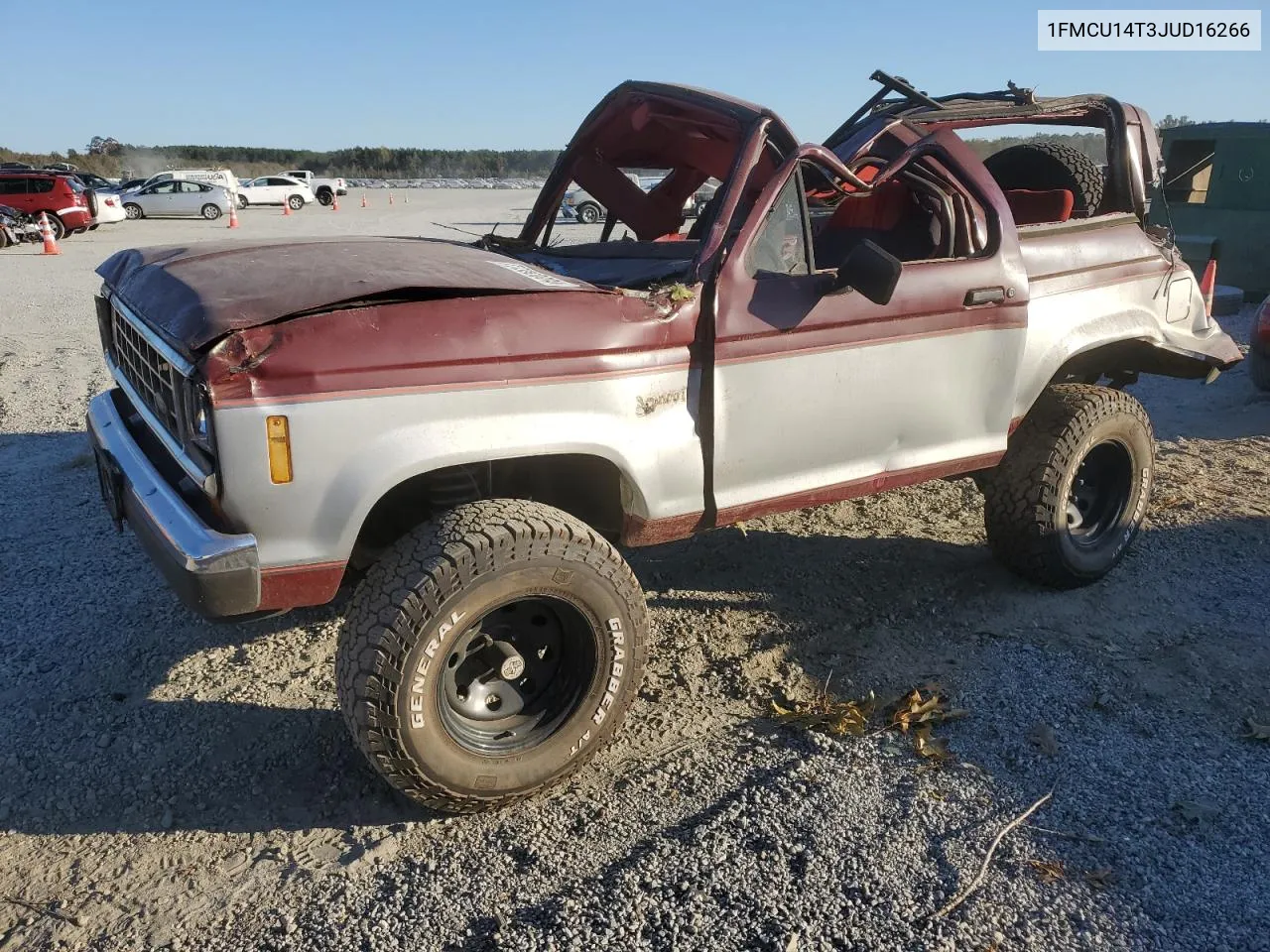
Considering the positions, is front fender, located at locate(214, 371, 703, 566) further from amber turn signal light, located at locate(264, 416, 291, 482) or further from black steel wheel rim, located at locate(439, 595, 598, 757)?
black steel wheel rim, located at locate(439, 595, 598, 757)

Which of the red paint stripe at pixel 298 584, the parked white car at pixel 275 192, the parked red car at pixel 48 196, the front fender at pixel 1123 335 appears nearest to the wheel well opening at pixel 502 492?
the red paint stripe at pixel 298 584

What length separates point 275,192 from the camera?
3572 centimetres

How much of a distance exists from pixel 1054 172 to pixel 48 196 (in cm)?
2380

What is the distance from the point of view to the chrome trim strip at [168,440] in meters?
2.41

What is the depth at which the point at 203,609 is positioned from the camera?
7.86ft

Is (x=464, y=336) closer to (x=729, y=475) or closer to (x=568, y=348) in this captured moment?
(x=568, y=348)

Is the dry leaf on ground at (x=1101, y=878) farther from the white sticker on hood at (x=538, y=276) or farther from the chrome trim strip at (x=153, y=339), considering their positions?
the chrome trim strip at (x=153, y=339)

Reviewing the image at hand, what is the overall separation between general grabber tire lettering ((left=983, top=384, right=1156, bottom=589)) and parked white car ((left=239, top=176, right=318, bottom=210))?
35088mm

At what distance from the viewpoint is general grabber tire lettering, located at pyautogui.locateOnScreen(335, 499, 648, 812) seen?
254 cm

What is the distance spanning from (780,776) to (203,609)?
1.73 metres

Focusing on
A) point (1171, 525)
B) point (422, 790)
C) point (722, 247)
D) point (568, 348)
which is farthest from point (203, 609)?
point (1171, 525)

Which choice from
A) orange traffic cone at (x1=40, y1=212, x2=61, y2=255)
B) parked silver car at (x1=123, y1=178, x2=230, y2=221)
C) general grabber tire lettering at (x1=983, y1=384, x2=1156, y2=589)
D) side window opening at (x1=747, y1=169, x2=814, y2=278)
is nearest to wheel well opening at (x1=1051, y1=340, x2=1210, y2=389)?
general grabber tire lettering at (x1=983, y1=384, x2=1156, y2=589)

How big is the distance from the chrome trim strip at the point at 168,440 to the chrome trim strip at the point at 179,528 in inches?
3.4

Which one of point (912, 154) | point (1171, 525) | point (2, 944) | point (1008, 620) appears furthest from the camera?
point (1171, 525)
